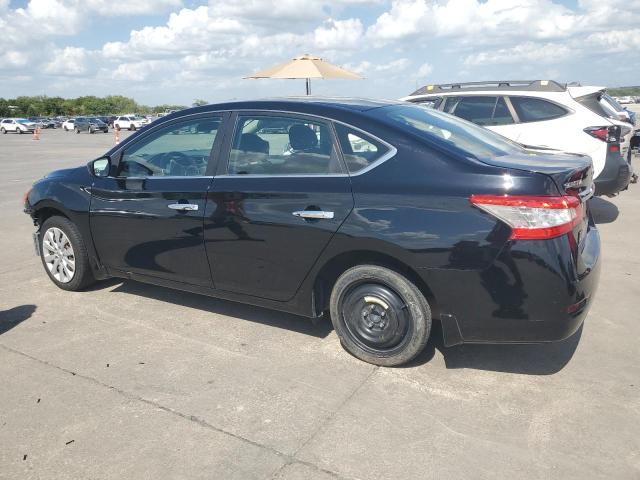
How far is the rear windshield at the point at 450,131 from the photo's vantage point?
12.0 ft

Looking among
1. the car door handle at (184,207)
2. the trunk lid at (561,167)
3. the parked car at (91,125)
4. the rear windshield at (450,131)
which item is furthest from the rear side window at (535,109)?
the parked car at (91,125)

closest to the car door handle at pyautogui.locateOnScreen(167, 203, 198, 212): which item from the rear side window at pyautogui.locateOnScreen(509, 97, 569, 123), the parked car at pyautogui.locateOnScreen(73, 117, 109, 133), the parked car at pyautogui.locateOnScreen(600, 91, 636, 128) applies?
the rear side window at pyautogui.locateOnScreen(509, 97, 569, 123)

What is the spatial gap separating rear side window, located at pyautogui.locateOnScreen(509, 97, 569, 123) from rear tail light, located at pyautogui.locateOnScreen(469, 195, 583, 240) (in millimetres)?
5006

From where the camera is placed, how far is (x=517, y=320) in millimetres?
3258

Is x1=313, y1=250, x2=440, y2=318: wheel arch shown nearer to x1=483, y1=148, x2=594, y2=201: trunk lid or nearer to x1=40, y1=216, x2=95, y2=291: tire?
x1=483, y1=148, x2=594, y2=201: trunk lid

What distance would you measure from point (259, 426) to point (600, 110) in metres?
6.64

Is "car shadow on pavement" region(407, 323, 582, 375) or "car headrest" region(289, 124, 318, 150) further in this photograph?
"car headrest" region(289, 124, 318, 150)

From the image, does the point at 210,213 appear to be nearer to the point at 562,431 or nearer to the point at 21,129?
the point at 562,431

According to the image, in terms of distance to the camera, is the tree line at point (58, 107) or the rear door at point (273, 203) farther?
the tree line at point (58, 107)

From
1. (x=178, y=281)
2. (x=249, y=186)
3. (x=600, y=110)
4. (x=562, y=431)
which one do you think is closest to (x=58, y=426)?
(x=178, y=281)

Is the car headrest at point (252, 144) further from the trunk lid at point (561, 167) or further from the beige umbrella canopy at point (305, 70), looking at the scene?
the beige umbrella canopy at point (305, 70)

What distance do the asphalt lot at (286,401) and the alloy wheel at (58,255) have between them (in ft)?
1.49

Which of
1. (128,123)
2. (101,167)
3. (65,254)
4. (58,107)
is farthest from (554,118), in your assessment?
(58,107)

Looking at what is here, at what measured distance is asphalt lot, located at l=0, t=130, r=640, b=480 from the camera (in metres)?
2.78
